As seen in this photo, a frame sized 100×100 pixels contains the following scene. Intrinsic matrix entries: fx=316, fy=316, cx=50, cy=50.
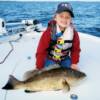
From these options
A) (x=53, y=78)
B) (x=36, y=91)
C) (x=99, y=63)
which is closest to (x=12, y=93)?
(x=36, y=91)

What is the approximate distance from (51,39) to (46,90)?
71 centimetres

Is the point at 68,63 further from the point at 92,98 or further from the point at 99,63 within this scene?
the point at 92,98

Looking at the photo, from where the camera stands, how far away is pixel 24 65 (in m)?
3.37

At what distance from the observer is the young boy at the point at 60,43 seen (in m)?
3.06

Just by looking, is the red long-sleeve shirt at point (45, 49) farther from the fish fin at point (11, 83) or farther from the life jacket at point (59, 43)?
the fish fin at point (11, 83)

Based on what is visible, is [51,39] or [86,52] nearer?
[51,39]

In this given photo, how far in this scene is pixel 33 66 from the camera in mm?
3355

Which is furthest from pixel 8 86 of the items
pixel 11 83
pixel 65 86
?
pixel 65 86

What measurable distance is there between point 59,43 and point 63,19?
29 centimetres

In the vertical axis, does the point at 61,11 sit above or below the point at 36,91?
above

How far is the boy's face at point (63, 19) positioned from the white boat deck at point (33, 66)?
520 mm

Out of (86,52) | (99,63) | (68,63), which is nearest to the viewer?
(68,63)

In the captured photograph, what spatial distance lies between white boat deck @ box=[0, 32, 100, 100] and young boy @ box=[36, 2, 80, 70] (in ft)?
0.62

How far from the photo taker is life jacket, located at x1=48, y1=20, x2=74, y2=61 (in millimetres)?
3197
